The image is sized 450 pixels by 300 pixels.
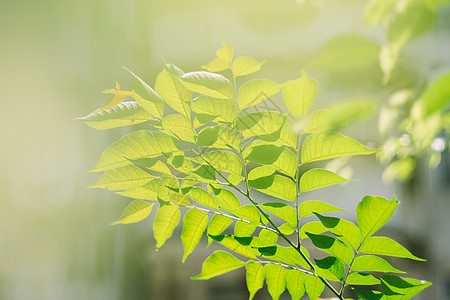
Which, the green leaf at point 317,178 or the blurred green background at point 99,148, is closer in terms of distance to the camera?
the green leaf at point 317,178

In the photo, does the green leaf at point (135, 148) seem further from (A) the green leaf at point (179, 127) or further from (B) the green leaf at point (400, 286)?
(B) the green leaf at point (400, 286)

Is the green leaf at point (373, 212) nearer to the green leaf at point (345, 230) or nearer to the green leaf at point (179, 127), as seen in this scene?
the green leaf at point (345, 230)

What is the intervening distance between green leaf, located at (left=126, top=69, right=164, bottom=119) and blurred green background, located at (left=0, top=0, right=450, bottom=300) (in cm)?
268

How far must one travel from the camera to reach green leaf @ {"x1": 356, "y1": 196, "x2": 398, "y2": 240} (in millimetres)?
238

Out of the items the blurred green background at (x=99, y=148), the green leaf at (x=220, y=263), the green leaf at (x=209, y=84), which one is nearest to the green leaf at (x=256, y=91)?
the green leaf at (x=209, y=84)

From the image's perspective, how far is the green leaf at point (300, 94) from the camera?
231 mm

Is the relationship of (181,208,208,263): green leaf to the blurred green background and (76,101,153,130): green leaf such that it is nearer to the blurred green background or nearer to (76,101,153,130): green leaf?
(76,101,153,130): green leaf

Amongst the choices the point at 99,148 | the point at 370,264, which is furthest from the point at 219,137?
the point at 99,148

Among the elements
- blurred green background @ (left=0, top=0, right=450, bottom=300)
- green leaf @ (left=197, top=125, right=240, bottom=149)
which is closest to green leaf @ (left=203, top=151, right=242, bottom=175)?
green leaf @ (left=197, top=125, right=240, bottom=149)

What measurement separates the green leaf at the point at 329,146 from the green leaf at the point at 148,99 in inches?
3.6

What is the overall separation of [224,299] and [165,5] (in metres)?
2.52

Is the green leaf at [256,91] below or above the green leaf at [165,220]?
above

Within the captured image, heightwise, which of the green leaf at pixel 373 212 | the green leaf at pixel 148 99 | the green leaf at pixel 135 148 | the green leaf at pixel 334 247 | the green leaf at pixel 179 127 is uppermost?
the green leaf at pixel 148 99

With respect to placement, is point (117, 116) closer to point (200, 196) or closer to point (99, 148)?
point (200, 196)
